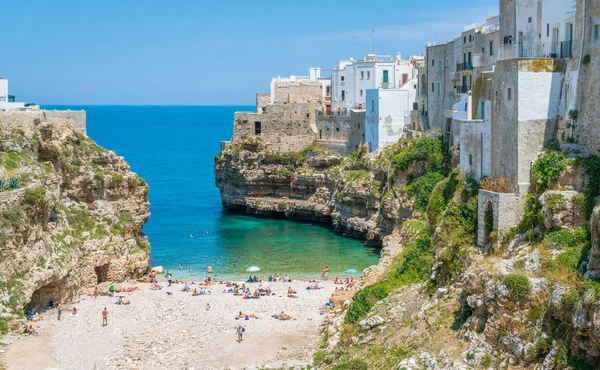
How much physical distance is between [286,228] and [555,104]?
39103 mm

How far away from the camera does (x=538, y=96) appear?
2667 cm

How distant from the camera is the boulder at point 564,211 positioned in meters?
23.1

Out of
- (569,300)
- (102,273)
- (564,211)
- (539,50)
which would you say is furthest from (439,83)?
(569,300)

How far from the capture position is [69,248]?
4025 centimetres

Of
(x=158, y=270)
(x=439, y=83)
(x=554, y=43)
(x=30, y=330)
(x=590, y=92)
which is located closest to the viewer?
(x=590, y=92)

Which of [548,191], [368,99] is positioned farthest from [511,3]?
[368,99]

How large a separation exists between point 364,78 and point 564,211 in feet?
159

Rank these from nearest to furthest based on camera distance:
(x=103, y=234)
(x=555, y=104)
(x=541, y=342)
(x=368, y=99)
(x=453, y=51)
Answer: (x=541, y=342) → (x=555, y=104) → (x=103, y=234) → (x=453, y=51) → (x=368, y=99)

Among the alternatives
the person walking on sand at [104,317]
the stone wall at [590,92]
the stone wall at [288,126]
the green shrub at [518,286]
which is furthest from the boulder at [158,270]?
the green shrub at [518,286]

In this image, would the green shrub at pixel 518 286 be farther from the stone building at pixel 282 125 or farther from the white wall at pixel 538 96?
the stone building at pixel 282 125

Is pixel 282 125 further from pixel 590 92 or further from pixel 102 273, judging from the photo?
pixel 590 92

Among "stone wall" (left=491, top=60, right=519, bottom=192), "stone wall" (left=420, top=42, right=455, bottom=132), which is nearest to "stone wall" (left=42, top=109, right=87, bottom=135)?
"stone wall" (left=420, top=42, right=455, bottom=132)

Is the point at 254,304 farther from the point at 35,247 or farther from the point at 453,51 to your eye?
the point at 453,51

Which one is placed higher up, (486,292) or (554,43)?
(554,43)
